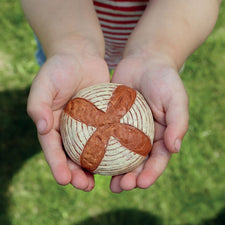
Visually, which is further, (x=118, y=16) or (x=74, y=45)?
(x=118, y=16)

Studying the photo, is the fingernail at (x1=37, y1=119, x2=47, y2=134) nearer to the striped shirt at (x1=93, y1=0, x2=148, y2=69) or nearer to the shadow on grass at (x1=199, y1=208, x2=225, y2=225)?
the striped shirt at (x1=93, y1=0, x2=148, y2=69)

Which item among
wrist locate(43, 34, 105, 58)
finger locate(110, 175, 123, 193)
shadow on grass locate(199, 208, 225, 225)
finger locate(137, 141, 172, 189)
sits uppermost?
wrist locate(43, 34, 105, 58)

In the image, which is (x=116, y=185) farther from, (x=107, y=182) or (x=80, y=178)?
(x=107, y=182)

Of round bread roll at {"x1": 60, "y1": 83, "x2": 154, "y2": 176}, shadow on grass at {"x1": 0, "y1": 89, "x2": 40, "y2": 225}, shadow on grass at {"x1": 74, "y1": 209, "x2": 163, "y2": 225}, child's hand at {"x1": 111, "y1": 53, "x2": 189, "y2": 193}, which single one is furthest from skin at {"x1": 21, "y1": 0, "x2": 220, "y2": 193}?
shadow on grass at {"x1": 0, "y1": 89, "x2": 40, "y2": 225}

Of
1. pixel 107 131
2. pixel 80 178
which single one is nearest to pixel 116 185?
pixel 80 178

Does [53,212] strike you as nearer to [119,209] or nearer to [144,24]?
[119,209]

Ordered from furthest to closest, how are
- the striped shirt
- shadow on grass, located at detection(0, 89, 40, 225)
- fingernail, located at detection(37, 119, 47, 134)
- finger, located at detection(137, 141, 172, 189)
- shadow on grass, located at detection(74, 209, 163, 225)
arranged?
shadow on grass, located at detection(0, 89, 40, 225) < shadow on grass, located at detection(74, 209, 163, 225) < the striped shirt < finger, located at detection(137, 141, 172, 189) < fingernail, located at detection(37, 119, 47, 134)

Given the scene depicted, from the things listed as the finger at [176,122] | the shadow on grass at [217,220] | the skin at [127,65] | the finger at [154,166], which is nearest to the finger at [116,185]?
the skin at [127,65]
